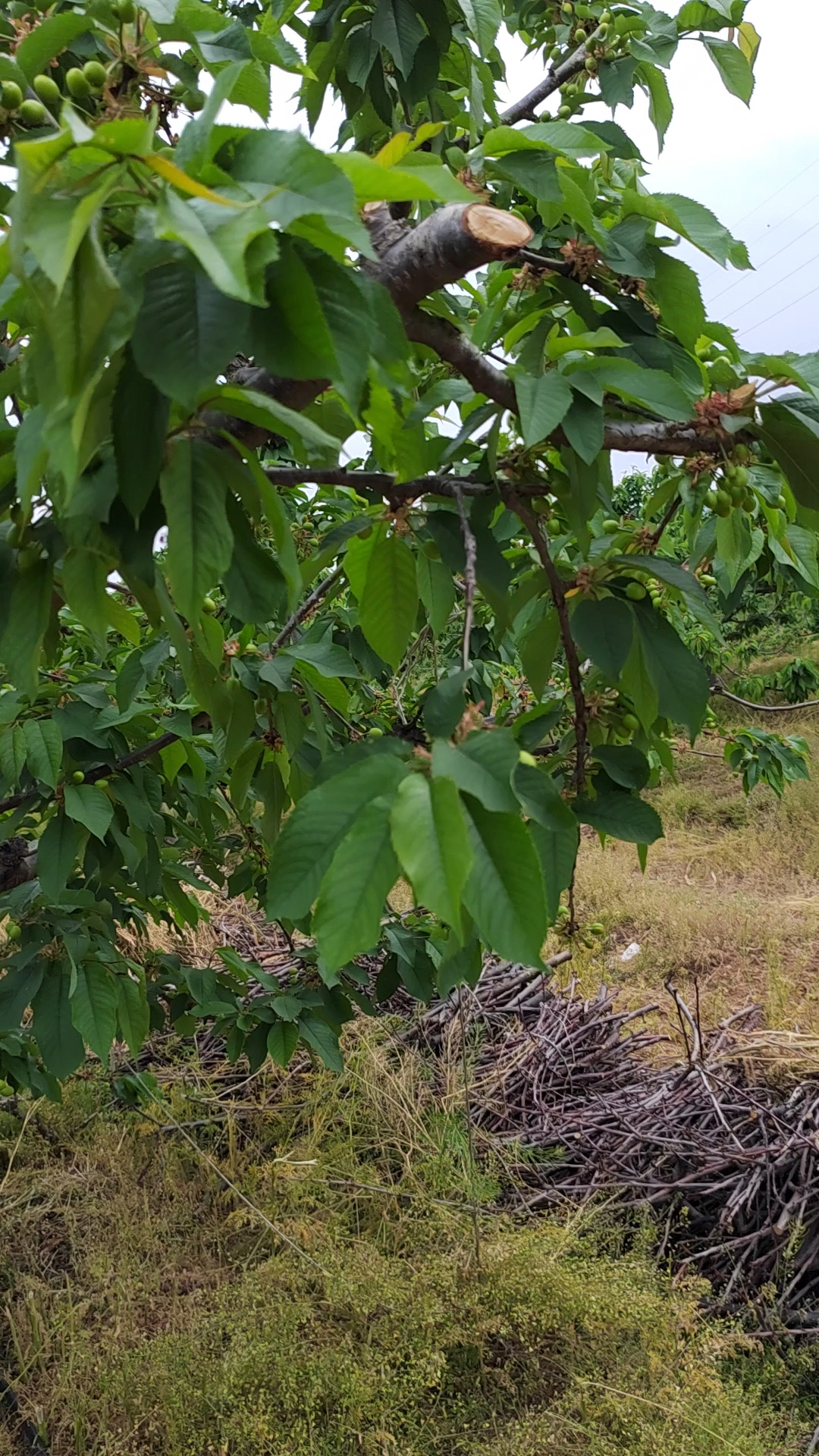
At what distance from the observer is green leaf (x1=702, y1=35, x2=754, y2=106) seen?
1.26 meters

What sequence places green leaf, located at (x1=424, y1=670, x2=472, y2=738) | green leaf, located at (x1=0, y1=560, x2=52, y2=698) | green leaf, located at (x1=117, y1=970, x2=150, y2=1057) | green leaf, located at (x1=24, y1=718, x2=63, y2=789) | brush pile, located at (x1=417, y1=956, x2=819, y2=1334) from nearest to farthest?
green leaf, located at (x1=424, y1=670, x2=472, y2=738), green leaf, located at (x1=0, y1=560, x2=52, y2=698), green leaf, located at (x1=24, y1=718, x2=63, y2=789), green leaf, located at (x1=117, y1=970, x2=150, y2=1057), brush pile, located at (x1=417, y1=956, x2=819, y2=1334)

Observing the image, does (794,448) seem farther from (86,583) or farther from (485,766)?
(86,583)

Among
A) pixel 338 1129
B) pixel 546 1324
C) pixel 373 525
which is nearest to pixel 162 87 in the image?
pixel 373 525

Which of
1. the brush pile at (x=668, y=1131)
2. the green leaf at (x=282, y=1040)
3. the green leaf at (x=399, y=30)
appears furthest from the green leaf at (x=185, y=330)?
the brush pile at (x=668, y=1131)

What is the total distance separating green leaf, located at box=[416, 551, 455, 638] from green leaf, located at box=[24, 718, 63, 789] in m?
0.54

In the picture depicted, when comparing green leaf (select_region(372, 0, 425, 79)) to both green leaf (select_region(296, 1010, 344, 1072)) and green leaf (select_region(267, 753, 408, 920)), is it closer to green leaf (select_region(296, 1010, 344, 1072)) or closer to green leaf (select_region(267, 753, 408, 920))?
green leaf (select_region(267, 753, 408, 920))

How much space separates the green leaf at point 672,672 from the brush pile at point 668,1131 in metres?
1.87

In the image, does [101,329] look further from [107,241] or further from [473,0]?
[473,0]

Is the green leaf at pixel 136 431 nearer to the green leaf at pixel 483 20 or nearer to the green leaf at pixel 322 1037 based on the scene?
the green leaf at pixel 483 20

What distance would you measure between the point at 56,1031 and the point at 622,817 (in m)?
1.19

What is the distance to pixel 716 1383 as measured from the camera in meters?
1.96

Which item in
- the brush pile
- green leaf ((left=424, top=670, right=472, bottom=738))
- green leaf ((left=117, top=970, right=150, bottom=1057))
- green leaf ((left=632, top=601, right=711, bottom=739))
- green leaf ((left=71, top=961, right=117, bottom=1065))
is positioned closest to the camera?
green leaf ((left=424, top=670, right=472, bottom=738))

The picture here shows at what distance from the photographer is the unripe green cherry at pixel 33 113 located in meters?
0.64

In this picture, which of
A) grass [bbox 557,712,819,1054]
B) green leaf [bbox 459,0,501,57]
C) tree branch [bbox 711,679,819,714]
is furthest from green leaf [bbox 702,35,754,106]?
grass [bbox 557,712,819,1054]
